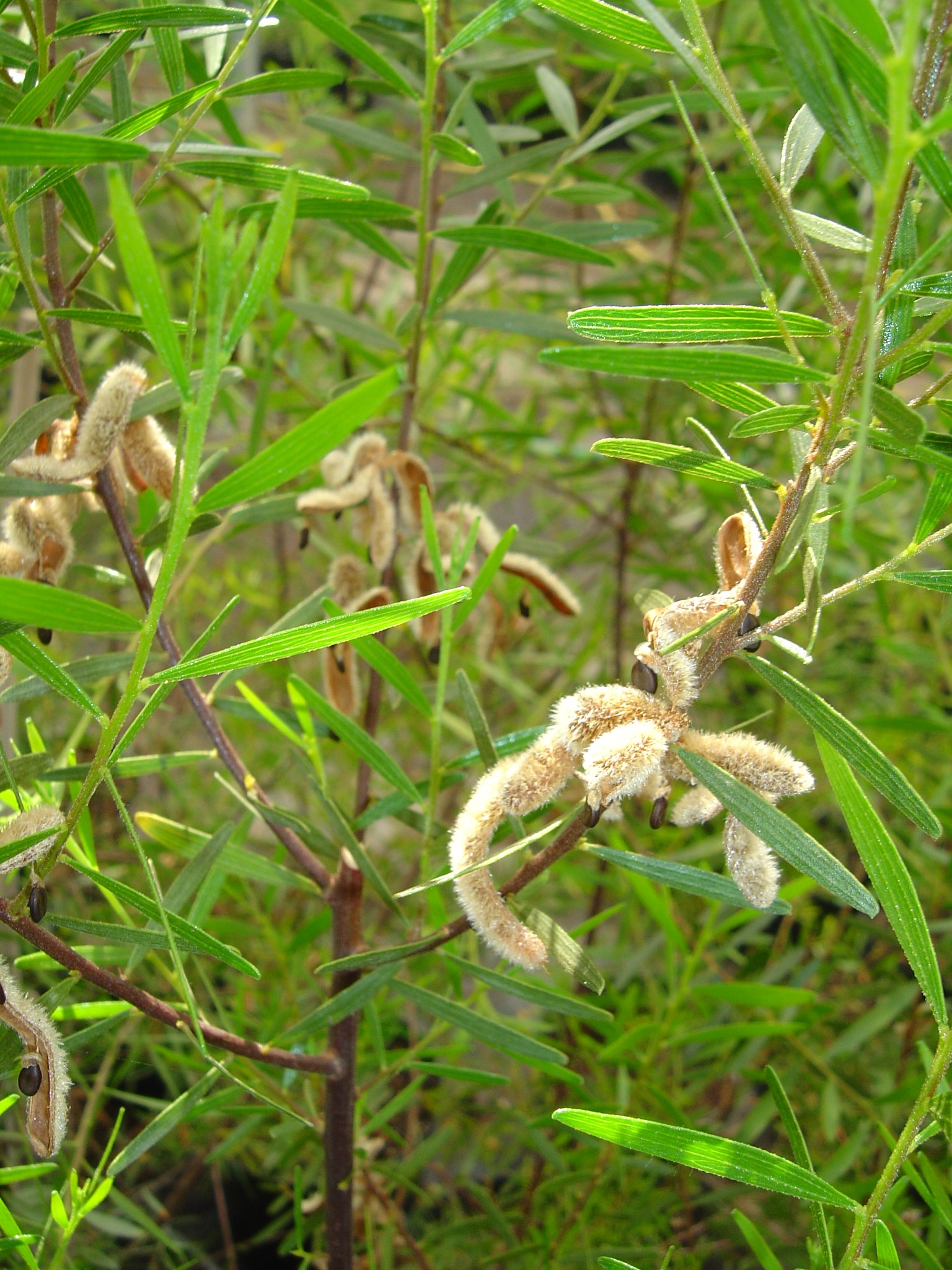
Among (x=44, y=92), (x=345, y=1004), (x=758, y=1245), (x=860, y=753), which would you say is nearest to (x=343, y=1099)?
(x=345, y=1004)

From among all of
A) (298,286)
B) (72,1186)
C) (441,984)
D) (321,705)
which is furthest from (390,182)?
(72,1186)

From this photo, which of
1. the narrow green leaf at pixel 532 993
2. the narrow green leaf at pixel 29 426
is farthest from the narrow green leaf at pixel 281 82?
the narrow green leaf at pixel 532 993

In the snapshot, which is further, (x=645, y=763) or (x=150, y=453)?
(x=150, y=453)

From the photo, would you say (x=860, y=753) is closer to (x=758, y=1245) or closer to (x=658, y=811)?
(x=658, y=811)

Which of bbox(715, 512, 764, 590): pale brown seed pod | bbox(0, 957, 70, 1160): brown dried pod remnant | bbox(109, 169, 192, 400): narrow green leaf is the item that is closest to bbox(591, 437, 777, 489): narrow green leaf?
bbox(715, 512, 764, 590): pale brown seed pod

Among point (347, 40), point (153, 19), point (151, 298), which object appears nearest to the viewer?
point (151, 298)

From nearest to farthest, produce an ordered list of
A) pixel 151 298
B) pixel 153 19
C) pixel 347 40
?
pixel 151 298 < pixel 153 19 < pixel 347 40

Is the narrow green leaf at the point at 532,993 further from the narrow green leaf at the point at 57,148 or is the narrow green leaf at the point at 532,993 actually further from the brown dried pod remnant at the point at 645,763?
the narrow green leaf at the point at 57,148
